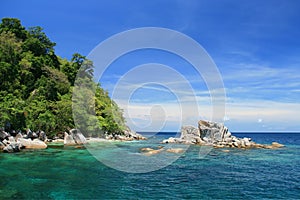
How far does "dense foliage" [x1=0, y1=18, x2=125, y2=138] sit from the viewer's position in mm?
31700

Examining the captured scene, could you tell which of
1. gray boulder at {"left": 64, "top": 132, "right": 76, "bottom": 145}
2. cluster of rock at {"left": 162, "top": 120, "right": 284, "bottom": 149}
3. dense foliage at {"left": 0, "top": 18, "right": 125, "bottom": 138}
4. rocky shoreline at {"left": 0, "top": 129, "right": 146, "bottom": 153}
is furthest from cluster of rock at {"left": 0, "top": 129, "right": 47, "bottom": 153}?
cluster of rock at {"left": 162, "top": 120, "right": 284, "bottom": 149}

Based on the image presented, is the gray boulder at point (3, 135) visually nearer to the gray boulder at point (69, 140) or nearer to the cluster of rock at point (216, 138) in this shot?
the gray boulder at point (69, 140)

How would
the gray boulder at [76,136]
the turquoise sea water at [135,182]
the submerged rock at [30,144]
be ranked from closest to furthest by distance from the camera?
1. the turquoise sea water at [135,182]
2. the submerged rock at [30,144]
3. the gray boulder at [76,136]

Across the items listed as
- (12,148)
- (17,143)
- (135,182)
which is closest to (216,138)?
(135,182)

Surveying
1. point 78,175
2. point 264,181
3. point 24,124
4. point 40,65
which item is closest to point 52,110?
point 24,124

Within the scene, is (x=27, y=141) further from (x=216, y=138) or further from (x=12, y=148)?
(x=216, y=138)

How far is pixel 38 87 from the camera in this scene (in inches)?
1527

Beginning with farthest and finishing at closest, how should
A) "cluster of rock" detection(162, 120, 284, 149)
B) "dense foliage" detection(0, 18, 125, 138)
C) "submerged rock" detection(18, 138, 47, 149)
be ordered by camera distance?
"cluster of rock" detection(162, 120, 284, 149), "dense foliage" detection(0, 18, 125, 138), "submerged rock" detection(18, 138, 47, 149)

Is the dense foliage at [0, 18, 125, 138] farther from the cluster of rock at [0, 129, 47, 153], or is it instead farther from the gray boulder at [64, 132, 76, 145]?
the gray boulder at [64, 132, 76, 145]

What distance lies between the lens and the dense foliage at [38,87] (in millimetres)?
31700

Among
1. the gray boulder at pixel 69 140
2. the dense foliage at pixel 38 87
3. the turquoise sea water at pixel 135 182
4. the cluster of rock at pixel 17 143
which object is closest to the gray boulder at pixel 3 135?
the cluster of rock at pixel 17 143

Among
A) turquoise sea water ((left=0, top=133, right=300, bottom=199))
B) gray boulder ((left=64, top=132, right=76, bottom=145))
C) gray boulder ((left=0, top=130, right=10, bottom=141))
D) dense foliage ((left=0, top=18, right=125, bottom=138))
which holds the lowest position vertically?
turquoise sea water ((left=0, top=133, right=300, bottom=199))

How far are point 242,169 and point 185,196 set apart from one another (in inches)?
386

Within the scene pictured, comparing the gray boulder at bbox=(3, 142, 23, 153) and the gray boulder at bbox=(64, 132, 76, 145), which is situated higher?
the gray boulder at bbox=(64, 132, 76, 145)
